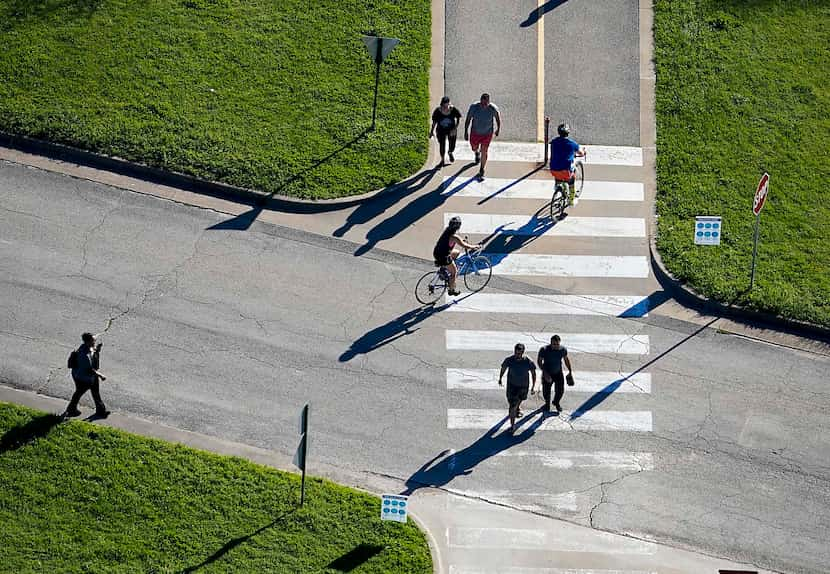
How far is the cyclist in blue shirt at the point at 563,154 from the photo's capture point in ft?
78.3

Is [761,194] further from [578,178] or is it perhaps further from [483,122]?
[483,122]

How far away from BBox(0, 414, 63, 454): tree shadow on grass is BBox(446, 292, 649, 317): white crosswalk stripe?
693 cm

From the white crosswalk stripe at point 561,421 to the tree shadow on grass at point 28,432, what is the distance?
6153 millimetres

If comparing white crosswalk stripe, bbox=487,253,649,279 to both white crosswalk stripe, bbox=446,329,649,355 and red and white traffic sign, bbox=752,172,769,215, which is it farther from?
red and white traffic sign, bbox=752,172,769,215

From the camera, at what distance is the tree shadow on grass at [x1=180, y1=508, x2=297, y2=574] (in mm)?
18156

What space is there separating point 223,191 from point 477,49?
6.50m

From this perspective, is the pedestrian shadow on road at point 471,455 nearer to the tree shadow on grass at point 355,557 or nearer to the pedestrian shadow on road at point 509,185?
the tree shadow on grass at point 355,557

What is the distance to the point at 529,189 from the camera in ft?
83.0

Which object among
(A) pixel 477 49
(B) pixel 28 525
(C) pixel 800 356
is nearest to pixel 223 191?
(A) pixel 477 49

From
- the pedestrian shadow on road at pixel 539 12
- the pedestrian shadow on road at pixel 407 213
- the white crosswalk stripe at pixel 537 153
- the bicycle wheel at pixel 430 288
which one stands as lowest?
the bicycle wheel at pixel 430 288

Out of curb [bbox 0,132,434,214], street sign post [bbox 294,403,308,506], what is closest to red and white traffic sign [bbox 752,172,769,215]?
curb [bbox 0,132,434,214]

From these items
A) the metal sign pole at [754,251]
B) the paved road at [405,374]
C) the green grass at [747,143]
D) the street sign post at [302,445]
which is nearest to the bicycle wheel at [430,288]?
the paved road at [405,374]

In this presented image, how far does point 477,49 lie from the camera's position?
2767cm

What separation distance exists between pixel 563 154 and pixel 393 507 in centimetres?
825
